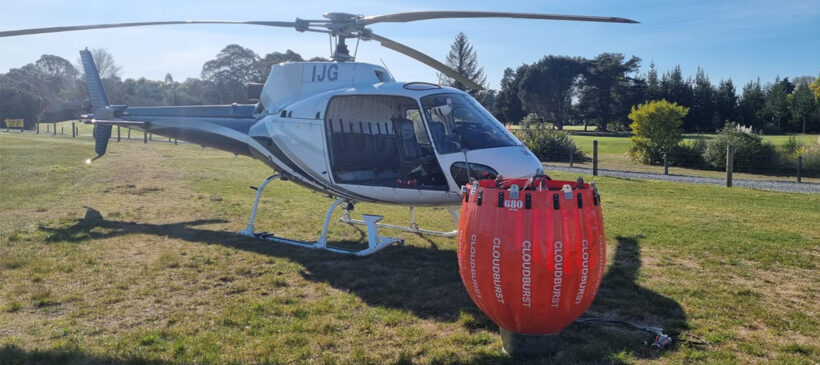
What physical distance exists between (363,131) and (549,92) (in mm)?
64915

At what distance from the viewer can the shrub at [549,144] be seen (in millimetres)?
25953

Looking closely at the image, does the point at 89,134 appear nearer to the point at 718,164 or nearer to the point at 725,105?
the point at 718,164

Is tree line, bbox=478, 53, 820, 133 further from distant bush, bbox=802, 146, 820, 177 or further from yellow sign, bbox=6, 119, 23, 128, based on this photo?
yellow sign, bbox=6, 119, 23, 128

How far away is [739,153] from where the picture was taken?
21.8 metres

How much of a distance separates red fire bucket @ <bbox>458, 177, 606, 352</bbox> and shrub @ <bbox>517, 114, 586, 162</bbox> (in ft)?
75.0

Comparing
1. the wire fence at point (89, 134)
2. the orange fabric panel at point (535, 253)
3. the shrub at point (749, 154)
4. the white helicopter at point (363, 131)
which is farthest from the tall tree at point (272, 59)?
the orange fabric panel at point (535, 253)

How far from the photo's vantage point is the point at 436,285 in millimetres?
5617

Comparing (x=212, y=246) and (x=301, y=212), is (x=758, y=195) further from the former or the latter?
(x=212, y=246)

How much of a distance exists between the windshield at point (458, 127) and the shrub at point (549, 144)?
1983 cm

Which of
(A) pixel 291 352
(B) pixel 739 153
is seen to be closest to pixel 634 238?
(A) pixel 291 352

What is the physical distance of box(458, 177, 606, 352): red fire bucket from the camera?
320 cm

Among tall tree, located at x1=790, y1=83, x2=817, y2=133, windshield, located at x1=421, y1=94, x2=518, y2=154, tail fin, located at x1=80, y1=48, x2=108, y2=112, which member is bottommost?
windshield, located at x1=421, y1=94, x2=518, y2=154

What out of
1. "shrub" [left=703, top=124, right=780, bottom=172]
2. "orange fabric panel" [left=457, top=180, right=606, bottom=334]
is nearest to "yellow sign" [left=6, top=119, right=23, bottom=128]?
"shrub" [left=703, top=124, right=780, bottom=172]

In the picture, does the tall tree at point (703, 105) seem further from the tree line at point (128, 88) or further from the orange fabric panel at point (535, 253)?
the orange fabric panel at point (535, 253)
